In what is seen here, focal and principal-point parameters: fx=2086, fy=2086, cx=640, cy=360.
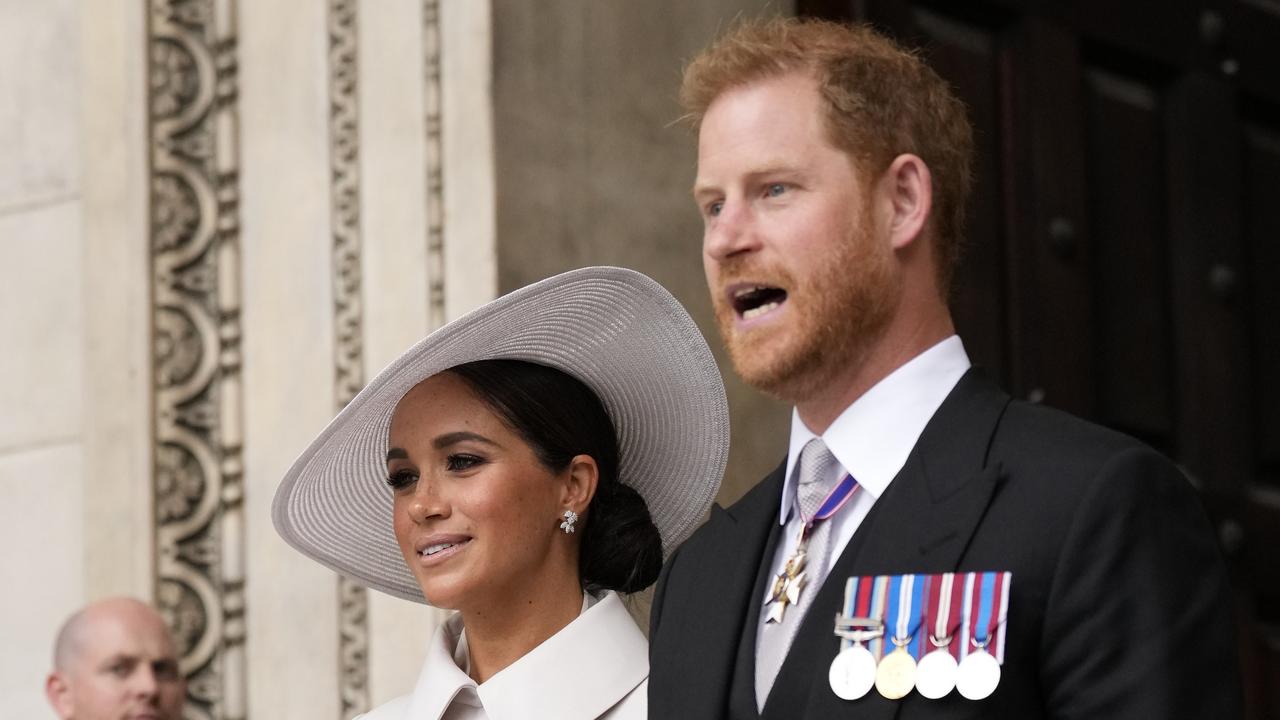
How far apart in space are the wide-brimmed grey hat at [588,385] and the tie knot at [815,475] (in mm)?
798

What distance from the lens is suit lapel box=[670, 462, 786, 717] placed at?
2305mm

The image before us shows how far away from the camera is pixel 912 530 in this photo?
7.11 ft

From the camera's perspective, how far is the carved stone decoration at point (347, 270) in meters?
4.05

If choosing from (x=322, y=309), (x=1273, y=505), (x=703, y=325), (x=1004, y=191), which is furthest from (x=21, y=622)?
(x=1273, y=505)

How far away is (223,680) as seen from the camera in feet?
13.9

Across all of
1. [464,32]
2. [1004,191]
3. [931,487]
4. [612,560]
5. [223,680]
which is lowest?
[223,680]

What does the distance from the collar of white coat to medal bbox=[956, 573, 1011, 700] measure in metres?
1.14

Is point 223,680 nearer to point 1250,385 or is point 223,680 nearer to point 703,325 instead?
point 703,325

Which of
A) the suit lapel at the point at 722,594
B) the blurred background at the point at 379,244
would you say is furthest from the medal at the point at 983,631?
the blurred background at the point at 379,244

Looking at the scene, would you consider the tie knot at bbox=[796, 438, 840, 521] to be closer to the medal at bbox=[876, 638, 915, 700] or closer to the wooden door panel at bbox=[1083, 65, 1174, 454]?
the medal at bbox=[876, 638, 915, 700]

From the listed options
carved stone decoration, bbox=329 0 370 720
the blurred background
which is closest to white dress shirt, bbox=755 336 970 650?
the blurred background

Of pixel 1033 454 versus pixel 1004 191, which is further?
pixel 1004 191

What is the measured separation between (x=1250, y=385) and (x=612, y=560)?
7.43 feet

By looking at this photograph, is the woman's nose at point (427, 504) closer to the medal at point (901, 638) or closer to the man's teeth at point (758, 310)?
the man's teeth at point (758, 310)
